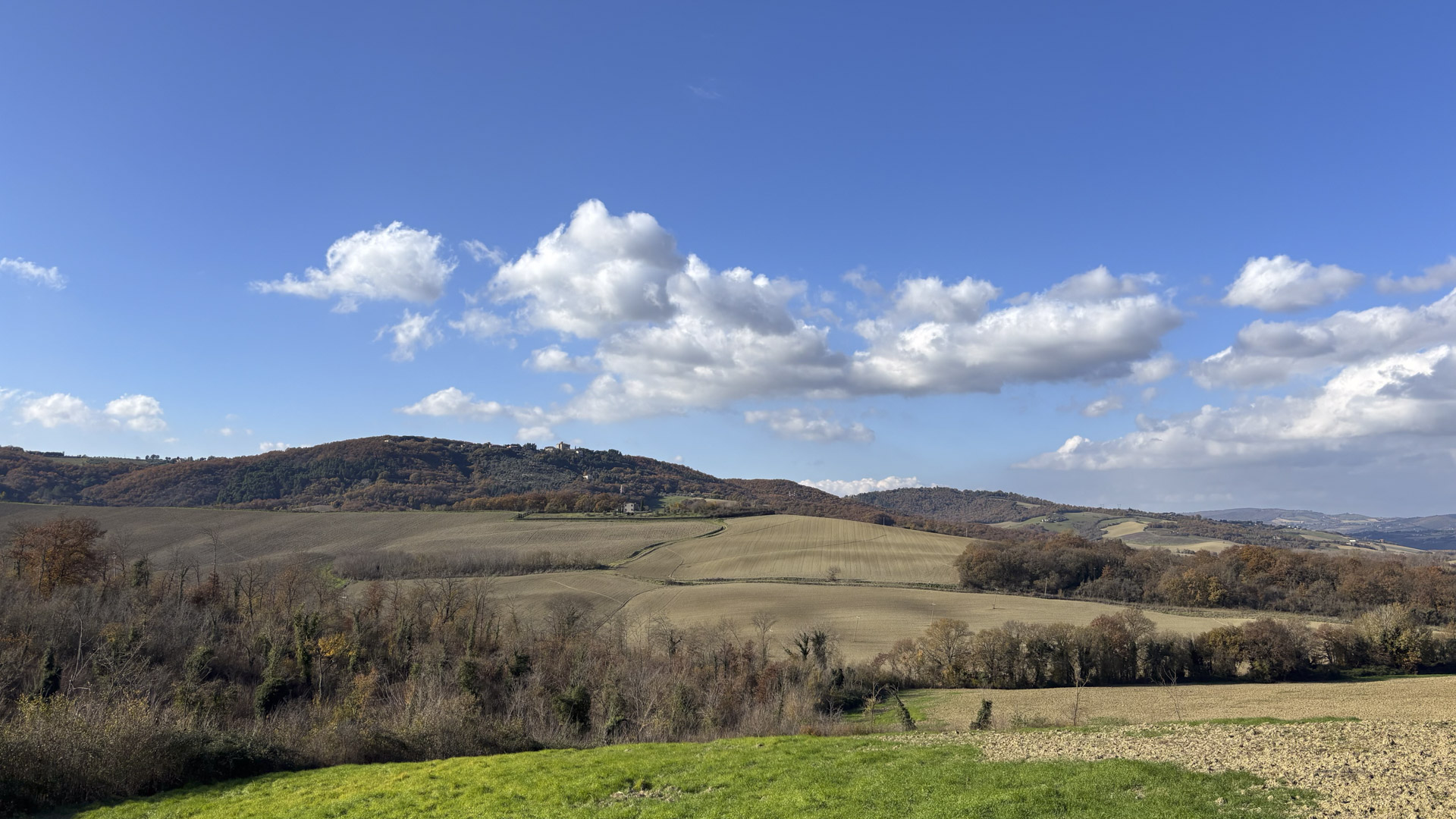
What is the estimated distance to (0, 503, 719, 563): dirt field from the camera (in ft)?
337

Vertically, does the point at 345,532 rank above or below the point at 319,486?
below

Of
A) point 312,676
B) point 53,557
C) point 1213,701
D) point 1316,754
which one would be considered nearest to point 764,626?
point 1213,701

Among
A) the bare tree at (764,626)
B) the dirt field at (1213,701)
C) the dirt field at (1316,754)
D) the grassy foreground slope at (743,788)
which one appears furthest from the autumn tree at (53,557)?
the dirt field at (1316,754)

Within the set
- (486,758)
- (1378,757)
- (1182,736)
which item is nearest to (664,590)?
(486,758)

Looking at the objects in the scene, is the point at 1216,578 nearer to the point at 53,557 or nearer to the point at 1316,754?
the point at 1316,754

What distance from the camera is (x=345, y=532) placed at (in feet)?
380

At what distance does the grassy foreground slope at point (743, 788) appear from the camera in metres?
14.7

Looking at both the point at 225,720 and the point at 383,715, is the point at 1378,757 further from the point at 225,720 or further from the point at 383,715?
the point at 225,720

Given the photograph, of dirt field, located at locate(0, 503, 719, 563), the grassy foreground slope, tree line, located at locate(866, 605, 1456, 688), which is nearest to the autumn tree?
dirt field, located at locate(0, 503, 719, 563)

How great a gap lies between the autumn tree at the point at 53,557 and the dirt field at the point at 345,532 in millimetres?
31421

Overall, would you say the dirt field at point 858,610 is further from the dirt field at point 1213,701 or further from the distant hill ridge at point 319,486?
the distant hill ridge at point 319,486

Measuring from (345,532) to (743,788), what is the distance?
116 m

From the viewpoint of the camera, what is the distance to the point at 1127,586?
9538 cm

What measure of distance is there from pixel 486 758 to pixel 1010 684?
44017 millimetres
